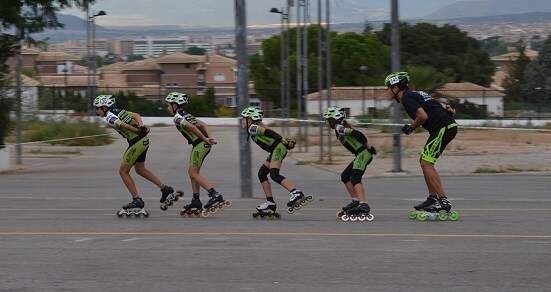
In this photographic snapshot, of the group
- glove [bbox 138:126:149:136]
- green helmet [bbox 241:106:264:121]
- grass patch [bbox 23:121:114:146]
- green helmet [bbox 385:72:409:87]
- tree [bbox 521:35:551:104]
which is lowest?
grass patch [bbox 23:121:114:146]

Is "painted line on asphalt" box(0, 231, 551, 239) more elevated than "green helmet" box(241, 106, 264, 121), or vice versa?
"green helmet" box(241, 106, 264, 121)

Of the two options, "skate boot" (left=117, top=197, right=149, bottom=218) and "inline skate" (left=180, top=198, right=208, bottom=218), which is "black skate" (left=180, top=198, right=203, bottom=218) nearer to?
"inline skate" (left=180, top=198, right=208, bottom=218)

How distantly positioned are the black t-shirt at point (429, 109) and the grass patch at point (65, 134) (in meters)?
38.8

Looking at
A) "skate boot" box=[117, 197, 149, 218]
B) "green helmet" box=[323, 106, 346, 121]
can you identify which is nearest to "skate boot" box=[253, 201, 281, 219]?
"green helmet" box=[323, 106, 346, 121]

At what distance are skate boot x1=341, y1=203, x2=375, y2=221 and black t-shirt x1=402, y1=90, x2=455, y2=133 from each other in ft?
4.65

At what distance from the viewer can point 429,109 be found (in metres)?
15.6

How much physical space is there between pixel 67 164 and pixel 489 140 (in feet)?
74.4

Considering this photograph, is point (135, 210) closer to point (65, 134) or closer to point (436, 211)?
point (436, 211)

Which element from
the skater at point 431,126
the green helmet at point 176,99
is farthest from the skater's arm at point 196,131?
the skater at point 431,126

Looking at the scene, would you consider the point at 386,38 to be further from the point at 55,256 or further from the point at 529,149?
the point at 55,256

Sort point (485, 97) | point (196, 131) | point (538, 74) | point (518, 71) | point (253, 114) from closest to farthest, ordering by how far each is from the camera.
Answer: point (253, 114)
point (196, 131)
point (485, 97)
point (538, 74)
point (518, 71)

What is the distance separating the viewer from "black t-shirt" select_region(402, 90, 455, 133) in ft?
50.8

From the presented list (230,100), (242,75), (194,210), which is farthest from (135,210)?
(230,100)

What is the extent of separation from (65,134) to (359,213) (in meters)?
41.6
